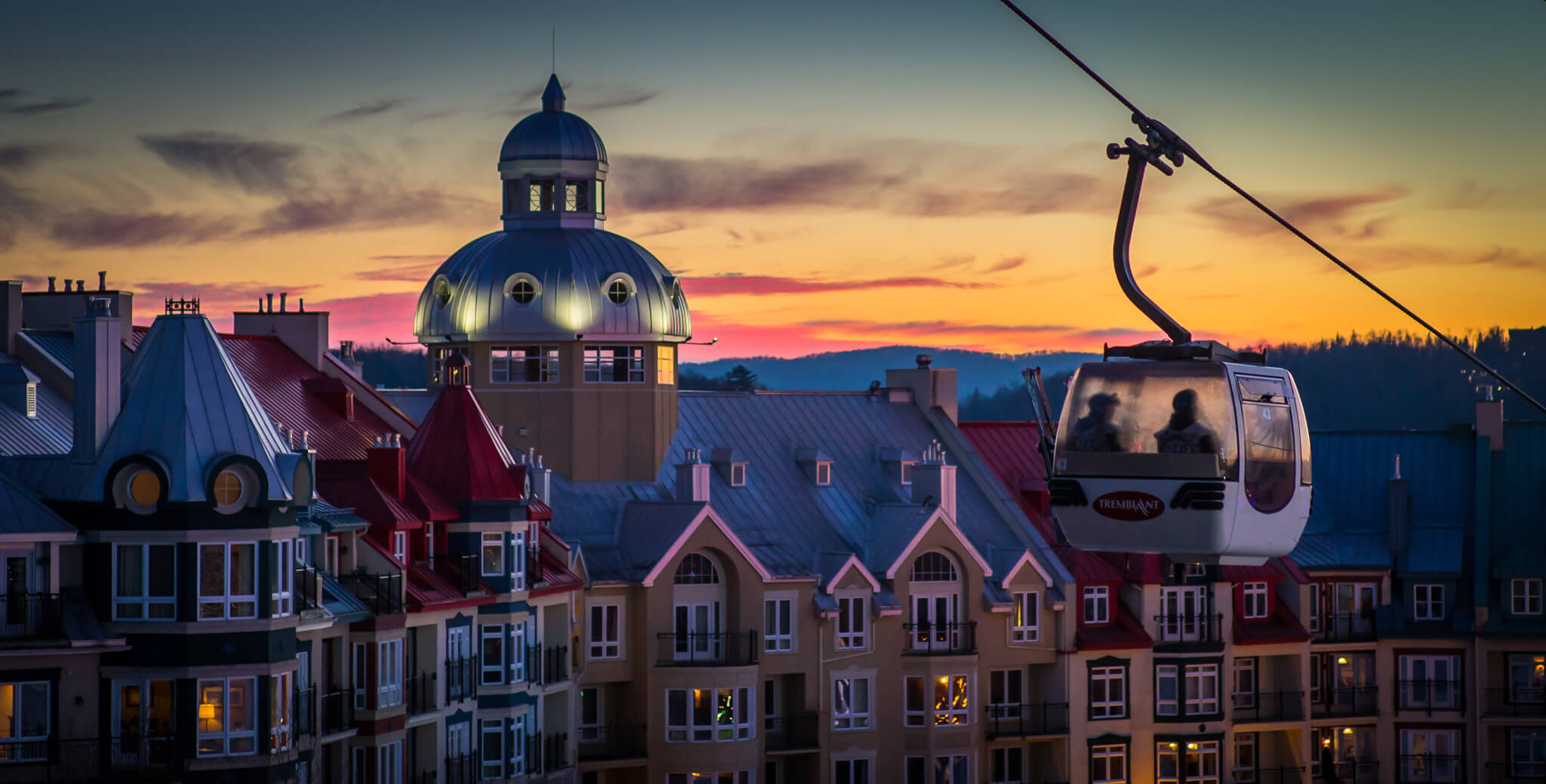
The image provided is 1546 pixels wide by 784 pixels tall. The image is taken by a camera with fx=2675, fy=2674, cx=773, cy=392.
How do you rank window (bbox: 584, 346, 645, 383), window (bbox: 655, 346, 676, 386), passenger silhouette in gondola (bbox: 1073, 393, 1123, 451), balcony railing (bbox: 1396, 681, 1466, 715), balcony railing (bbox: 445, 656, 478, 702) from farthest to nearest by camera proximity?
1. balcony railing (bbox: 1396, 681, 1466, 715)
2. window (bbox: 655, 346, 676, 386)
3. window (bbox: 584, 346, 645, 383)
4. balcony railing (bbox: 445, 656, 478, 702)
5. passenger silhouette in gondola (bbox: 1073, 393, 1123, 451)

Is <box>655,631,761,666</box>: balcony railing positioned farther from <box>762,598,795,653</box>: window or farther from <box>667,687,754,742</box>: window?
<box>762,598,795,653</box>: window

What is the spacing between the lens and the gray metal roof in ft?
317

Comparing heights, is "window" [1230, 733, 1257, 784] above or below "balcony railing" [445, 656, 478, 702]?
below

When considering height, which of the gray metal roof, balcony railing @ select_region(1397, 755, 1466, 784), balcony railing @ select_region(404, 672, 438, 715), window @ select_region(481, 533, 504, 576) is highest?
the gray metal roof

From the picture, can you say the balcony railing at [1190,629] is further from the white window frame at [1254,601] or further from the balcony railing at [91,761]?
the balcony railing at [91,761]

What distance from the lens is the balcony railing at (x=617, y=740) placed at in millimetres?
93625

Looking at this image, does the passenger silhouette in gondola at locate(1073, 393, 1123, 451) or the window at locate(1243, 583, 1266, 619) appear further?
the window at locate(1243, 583, 1266, 619)

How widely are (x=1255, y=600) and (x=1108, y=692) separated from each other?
8799 mm

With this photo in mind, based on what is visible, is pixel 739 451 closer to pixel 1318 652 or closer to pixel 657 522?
pixel 657 522

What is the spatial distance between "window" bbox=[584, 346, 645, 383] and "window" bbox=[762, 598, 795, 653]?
32.9ft

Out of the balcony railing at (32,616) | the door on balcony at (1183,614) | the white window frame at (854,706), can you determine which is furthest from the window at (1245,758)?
the balcony railing at (32,616)

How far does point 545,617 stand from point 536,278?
14159 millimetres

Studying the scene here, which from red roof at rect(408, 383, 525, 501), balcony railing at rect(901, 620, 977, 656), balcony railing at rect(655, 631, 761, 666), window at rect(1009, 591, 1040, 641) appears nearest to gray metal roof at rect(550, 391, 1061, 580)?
window at rect(1009, 591, 1040, 641)

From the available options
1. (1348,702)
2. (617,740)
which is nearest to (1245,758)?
(1348,702)
